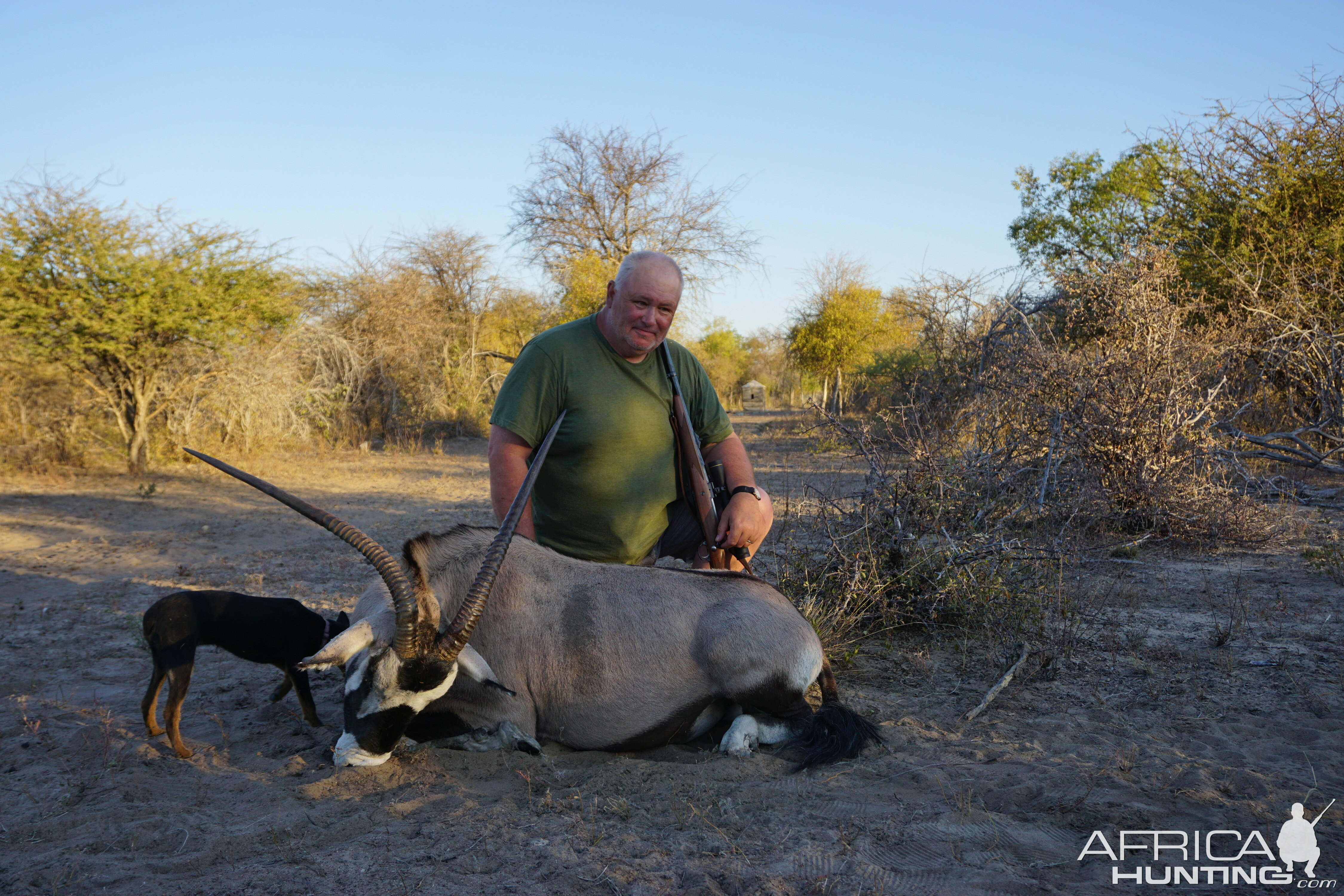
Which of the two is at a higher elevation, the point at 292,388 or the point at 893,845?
the point at 292,388

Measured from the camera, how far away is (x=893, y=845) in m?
2.74

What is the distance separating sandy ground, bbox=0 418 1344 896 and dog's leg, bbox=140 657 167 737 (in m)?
0.10

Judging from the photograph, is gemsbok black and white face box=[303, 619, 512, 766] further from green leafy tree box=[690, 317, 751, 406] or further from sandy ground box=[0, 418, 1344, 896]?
green leafy tree box=[690, 317, 751, 406]

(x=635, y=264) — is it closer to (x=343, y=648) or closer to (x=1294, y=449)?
(x=343, y=648)

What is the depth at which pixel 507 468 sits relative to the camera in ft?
13.6

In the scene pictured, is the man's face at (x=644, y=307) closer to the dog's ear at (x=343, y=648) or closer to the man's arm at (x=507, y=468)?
the man's arm at (x=507, y=468)

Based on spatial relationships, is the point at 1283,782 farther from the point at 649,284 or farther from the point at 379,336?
the point at 379,336

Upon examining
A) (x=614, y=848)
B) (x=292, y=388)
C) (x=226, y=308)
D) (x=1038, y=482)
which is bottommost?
(x=614, y=848)

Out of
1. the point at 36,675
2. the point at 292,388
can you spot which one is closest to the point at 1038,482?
the point at 36,675

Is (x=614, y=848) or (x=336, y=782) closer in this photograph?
(x=614, y=848)

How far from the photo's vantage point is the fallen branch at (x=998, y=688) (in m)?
3.89

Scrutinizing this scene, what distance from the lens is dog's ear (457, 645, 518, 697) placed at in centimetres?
327

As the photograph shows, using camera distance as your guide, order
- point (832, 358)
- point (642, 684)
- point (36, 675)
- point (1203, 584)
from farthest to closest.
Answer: point (832, 358) < point (1203, 584) < point (36, 675) < point (642, 684)

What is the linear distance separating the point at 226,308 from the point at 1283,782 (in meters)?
14.7
